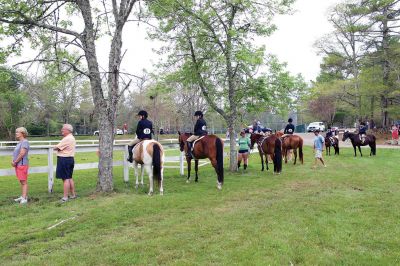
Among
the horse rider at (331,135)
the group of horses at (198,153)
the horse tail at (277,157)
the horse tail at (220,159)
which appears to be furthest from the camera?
the horse rider at (331,135)

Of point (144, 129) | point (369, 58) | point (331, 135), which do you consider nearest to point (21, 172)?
point (144, 129)

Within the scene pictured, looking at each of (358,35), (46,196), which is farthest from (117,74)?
(358,35)

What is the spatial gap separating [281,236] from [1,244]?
4166 mm

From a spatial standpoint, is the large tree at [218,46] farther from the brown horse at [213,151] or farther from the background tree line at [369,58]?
the background tree line at [369,58]

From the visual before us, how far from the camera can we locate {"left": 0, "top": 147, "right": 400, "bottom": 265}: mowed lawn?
4535mm

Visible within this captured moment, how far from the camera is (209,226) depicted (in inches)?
232

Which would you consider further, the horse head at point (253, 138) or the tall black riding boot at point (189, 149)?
the horse head at point (253, 138)

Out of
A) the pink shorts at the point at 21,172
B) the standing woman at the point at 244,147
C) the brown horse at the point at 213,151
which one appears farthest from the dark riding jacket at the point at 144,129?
the standing woman at the point at 244,147

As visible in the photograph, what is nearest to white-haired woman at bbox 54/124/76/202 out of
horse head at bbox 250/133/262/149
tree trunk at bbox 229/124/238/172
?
tree trunk at bbox 229/124/238/172

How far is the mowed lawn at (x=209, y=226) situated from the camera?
4.54 m

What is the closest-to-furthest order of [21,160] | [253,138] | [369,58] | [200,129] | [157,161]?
1. [21,160]
2. [157,161]
3. [200,129]
4. [253,138]
5. [369,58]

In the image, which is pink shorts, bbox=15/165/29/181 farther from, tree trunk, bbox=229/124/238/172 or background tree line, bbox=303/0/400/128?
background tree line, bbox=303/0/400/128

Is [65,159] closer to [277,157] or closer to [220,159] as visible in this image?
[220,159]

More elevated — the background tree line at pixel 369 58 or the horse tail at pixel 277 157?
the background tree line at pixel 369 58
